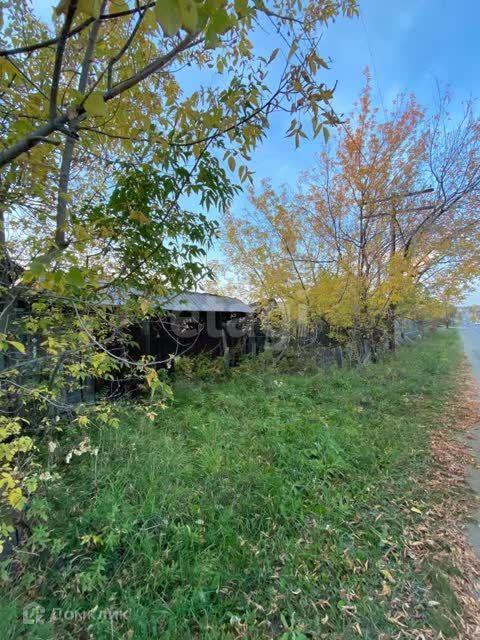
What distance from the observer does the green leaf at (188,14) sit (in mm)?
637

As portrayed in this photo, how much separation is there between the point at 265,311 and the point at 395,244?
439 cm

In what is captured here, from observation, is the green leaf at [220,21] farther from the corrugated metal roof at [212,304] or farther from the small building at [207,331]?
the corrugated metal roof at [212,304]

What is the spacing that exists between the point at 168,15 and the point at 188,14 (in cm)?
5

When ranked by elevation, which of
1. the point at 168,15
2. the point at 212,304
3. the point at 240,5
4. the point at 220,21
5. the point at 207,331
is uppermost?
the point at 240,5

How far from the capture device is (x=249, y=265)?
851cm

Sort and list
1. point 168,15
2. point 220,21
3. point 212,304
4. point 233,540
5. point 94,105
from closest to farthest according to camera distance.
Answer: point 168,15 → point 220,21 → point 94,105 → point 233,540 → point 212,304

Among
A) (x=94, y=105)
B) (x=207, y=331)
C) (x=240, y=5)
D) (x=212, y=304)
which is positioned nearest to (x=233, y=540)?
(x=94, y=105)

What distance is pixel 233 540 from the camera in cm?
206

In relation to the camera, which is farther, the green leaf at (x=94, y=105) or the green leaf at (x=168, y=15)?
the green leaf at (x=94, y=105)

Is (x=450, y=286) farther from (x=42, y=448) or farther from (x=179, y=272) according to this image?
(x=42, y=448)

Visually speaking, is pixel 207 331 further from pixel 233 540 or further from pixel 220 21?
pixel 220 21

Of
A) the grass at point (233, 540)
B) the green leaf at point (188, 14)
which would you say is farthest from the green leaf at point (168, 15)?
the grass at point (233, 540)

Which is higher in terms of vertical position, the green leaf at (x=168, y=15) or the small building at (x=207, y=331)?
the green leaf at (x=168, y=15)

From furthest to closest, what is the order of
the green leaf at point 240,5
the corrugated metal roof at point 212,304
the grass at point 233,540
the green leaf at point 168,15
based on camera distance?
the corrugated metal roof at point 212,304 < the grass at point 233,540 < the green leaf at point 240,5 < the green leaf at point 168,15
